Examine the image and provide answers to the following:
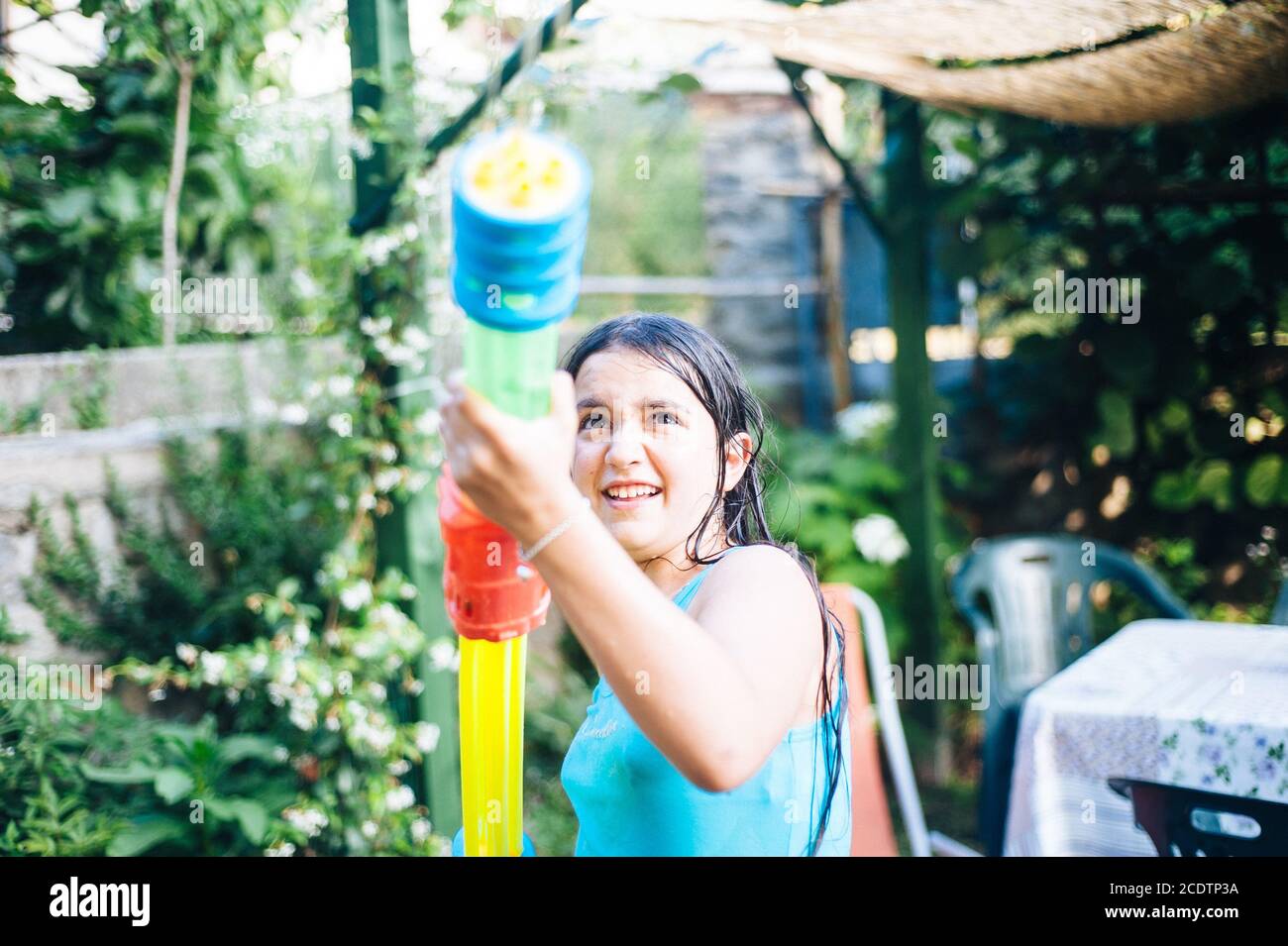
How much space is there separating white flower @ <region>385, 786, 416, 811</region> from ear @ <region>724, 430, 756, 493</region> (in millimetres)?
1610

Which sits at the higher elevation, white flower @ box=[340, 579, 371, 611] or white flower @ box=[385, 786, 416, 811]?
white flower @ box=[340, 579, 371, 611]

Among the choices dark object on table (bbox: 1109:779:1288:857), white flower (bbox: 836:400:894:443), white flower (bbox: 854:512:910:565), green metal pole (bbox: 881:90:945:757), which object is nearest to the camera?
dark object on table (bbox: 1109:779:1288:857)

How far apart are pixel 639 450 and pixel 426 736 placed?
5.56 feet

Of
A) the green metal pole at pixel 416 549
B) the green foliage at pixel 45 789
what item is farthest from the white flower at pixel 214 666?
the green metal pole at pixel 416 549

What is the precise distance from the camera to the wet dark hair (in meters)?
1.06

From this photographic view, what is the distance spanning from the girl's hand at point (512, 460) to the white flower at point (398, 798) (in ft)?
6.13

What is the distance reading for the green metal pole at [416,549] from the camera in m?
2.44

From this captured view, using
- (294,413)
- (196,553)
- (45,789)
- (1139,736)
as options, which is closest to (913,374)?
(1139,736)

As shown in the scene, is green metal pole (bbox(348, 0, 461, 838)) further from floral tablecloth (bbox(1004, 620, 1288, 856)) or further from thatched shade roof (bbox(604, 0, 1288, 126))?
floral tablecloth (bbox(1004, 620, 1288, 856))

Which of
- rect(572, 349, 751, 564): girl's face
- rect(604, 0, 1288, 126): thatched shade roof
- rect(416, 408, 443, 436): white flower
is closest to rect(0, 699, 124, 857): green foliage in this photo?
rect(416, 408, 443, 436): white flower

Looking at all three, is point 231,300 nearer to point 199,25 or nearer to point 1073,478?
point 199,25

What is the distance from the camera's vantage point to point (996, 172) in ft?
12.1

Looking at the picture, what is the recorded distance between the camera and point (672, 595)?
3.67 ft
